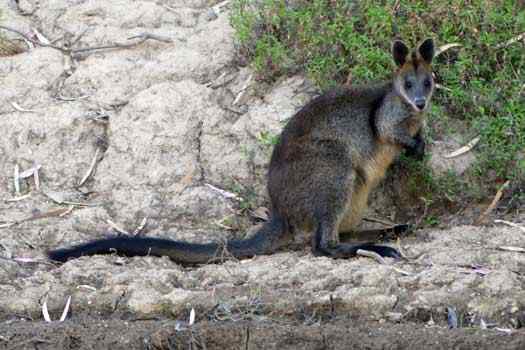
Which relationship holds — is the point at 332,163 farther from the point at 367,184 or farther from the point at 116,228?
the point at 116,228

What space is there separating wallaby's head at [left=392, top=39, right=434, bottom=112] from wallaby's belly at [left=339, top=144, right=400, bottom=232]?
38 cm

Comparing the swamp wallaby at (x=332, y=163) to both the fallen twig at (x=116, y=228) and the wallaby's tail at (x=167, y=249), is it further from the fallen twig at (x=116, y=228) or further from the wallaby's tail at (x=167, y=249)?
the fallen twig at (x=116, y=228)

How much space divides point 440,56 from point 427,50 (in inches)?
33.1

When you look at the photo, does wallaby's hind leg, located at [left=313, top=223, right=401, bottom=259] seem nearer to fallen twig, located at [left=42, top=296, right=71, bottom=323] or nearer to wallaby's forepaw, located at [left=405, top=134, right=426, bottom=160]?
wallaby's forepaw, located at [left=405, top=134, right=426, bottom=160]

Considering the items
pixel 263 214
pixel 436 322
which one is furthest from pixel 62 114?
pixel 436 322

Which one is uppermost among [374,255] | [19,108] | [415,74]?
[415,74]

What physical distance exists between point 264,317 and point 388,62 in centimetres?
247

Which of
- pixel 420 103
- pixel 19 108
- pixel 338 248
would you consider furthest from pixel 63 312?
pixel 420 103

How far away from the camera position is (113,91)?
7.94 m

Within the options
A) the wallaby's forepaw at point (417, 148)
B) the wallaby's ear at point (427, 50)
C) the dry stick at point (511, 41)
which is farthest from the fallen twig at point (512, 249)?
the dry stick at point (511, 41)

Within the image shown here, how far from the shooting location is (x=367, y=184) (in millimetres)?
6879

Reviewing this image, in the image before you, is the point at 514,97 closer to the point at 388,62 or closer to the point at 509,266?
the point at 388,62

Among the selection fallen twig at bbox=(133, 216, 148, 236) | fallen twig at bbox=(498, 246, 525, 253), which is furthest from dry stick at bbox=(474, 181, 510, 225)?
fallen twig at bbox=(133, 216, 148, 236)

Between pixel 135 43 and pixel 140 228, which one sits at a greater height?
pixel 135 43
